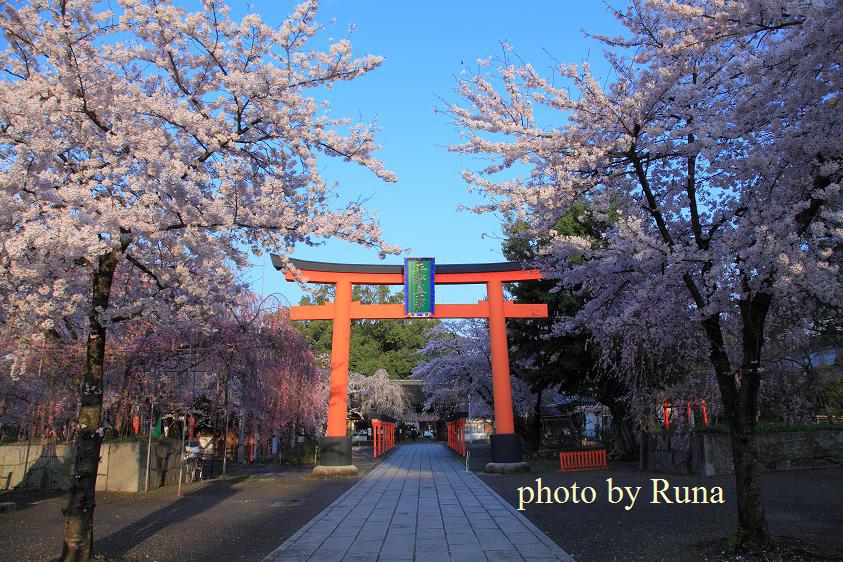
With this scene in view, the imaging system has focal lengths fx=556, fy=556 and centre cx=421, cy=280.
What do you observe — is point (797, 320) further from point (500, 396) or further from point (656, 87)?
point (500, 396)

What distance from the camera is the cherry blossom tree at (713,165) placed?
5180mm

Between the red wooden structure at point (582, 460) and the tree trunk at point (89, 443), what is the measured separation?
13845 mm

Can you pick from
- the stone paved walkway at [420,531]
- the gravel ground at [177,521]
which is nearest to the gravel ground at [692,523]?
the stone paved walkway at [420,531]

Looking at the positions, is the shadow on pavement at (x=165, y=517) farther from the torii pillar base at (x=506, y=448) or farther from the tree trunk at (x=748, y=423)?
the torii pillar base at (x=506, y=448)

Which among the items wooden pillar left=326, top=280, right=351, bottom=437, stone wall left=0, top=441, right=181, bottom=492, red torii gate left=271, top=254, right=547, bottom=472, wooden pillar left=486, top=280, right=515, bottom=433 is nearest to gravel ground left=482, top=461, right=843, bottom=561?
wooden pillar left=486, top=280, right=515, bottom=433

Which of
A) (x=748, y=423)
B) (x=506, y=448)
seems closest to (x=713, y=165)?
(x=748, y=423)

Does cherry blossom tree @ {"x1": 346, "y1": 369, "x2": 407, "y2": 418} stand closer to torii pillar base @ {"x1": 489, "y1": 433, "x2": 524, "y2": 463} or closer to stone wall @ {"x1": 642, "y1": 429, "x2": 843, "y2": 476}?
torii pillar base @ {"x1": 489, "y1": 433, "x2": 524, "y2": 463}

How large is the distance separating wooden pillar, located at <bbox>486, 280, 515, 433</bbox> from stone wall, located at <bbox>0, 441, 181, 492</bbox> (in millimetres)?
9917

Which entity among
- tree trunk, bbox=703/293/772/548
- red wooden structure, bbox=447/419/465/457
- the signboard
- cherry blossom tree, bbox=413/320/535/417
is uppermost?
the signboard

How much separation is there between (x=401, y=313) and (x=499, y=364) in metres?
3.72

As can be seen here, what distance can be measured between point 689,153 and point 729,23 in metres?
1.80

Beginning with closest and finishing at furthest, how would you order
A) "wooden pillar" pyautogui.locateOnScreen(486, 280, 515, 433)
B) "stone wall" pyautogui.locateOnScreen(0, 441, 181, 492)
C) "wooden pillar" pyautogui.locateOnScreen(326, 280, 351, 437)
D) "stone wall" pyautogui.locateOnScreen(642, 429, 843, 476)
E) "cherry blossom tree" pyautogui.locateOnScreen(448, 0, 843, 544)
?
"cherry blossom tree" pyautogui.locateOnScreen(448, 0, 843, 544)
"stone wall" pyautogui.locateOnScreen(0, 441, 181, 492)
"stone wall" pyautogui.locateOnScreen(642, 429, 843, 476)
"wooden pillar" pyautogui.locateOnScreen(486, 280, 515, 433)
"wooden pillar" pyautogui.locateOnScreen(326, 280, 351, 437)

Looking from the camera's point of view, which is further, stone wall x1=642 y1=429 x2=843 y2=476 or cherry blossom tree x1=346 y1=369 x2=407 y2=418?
cherry blossom tree x1=346 y1=369 x2=407 y2=418

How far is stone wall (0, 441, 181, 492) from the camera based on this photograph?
1241 cm
